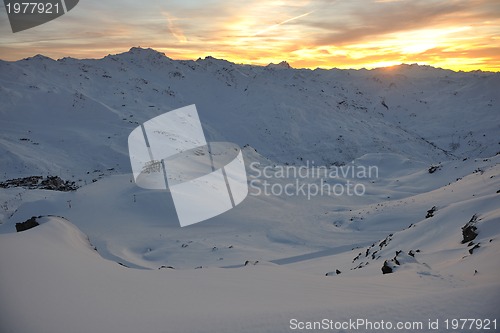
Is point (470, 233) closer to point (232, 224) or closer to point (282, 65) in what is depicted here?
point (232, 224)

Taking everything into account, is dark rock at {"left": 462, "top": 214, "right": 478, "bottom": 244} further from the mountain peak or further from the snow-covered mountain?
the mountain peak

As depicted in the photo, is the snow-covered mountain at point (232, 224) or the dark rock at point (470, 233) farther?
the dark rock at point (470, 233)

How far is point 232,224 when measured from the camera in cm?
1616

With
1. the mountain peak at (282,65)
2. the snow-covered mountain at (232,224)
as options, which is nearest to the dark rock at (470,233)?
the snow-covered mountain at (232,224)

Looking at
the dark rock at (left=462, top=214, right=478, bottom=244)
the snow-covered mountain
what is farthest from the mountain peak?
the dark rock at (left=462, top=214, right=478, bottom=244)

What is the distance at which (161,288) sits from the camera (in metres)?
4.85

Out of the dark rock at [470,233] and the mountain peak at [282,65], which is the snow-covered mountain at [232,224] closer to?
the dark rock at [470,233]

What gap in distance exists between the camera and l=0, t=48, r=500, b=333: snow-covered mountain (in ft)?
12.4

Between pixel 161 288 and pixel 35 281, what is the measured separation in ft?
5.13

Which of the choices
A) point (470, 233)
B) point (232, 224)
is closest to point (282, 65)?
point (232, 224)

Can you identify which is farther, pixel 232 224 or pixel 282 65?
pixel 282 65

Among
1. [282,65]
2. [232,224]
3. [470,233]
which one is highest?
[282,65]

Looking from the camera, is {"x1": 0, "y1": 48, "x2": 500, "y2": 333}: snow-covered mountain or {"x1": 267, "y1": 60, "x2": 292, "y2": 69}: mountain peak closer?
{"x1": 0, "y1": 48, "x2": 500, "y2": 333}: snow-covered mountain

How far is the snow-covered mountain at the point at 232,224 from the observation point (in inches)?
148
